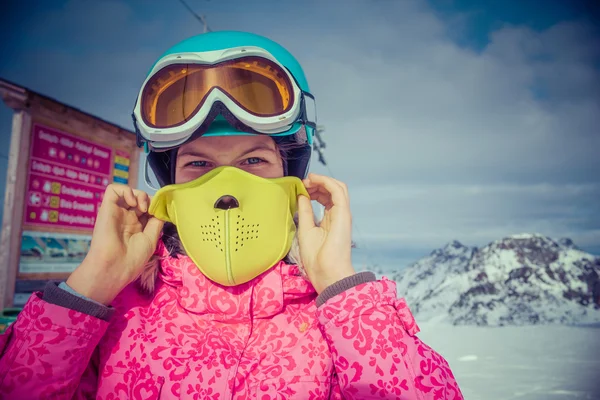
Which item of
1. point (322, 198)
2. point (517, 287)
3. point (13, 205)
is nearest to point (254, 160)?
point (322, 198)

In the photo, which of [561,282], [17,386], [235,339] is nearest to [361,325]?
[235,339]

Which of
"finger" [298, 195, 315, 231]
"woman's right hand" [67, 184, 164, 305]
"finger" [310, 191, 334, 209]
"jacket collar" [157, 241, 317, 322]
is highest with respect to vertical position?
"finger" [310, 191, 334, 209]

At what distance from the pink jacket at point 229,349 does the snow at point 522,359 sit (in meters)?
1.79

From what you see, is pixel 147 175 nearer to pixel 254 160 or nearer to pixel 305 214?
pixel 254 160

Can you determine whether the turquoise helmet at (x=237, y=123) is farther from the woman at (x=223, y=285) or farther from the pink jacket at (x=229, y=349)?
the pink jacket at (x=229, y=349)

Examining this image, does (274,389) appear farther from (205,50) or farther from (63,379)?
(205,50)

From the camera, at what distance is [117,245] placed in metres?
1.40

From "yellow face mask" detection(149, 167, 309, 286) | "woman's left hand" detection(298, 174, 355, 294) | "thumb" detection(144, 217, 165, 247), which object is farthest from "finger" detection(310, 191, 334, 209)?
"thumb" detection(144, 217, 165, 247)

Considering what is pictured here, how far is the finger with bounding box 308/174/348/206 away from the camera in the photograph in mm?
1492

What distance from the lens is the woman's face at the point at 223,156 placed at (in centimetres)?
153

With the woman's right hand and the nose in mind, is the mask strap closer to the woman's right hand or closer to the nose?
the woman's right hand

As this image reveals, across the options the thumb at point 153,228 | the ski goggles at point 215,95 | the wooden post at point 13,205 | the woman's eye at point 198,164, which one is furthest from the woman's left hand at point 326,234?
the wooden post at point 13,205

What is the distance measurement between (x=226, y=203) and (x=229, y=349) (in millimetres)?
558

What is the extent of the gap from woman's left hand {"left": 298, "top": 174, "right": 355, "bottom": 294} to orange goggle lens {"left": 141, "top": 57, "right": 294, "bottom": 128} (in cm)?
41
